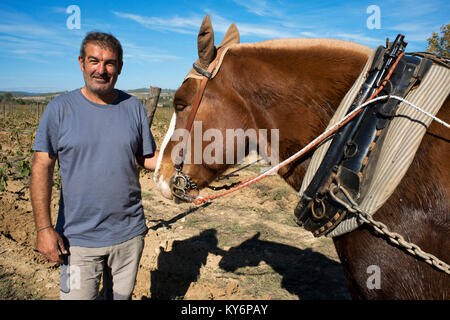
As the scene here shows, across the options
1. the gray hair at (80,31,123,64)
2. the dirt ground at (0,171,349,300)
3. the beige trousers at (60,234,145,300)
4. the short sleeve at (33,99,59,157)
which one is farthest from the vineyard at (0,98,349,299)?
the gray hair at (80,31,123,64)

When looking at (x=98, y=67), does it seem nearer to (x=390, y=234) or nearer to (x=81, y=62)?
(x=81, y=62)

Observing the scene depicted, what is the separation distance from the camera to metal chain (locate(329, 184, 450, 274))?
3.94 feet

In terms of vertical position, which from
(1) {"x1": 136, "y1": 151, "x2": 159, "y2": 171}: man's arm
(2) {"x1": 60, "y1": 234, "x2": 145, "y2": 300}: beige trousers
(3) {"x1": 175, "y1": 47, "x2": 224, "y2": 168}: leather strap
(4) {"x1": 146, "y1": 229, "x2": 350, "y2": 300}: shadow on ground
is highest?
(3) {"x1": 175, "y1": 47, "x2": 224, "y2": 168}: leather strap

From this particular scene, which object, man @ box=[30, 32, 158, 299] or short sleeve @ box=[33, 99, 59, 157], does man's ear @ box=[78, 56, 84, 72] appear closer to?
man @ box=[30, 32, 158, 299]

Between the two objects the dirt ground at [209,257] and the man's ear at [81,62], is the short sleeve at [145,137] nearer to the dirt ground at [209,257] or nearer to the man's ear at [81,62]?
the man's ear at [81,62]

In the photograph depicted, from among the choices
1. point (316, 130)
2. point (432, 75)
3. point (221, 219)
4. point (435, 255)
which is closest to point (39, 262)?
point (221, 219)

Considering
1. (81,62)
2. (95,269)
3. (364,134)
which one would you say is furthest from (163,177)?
(364,134)

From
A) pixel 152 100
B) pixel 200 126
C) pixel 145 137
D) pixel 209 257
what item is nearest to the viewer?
pixel 200 126

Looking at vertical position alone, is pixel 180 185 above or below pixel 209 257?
above

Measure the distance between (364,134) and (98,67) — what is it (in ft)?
5.70

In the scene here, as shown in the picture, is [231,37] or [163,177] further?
[163,177]

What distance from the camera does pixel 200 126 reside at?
1926mm

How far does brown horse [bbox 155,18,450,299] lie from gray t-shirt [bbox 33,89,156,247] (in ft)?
1.06
